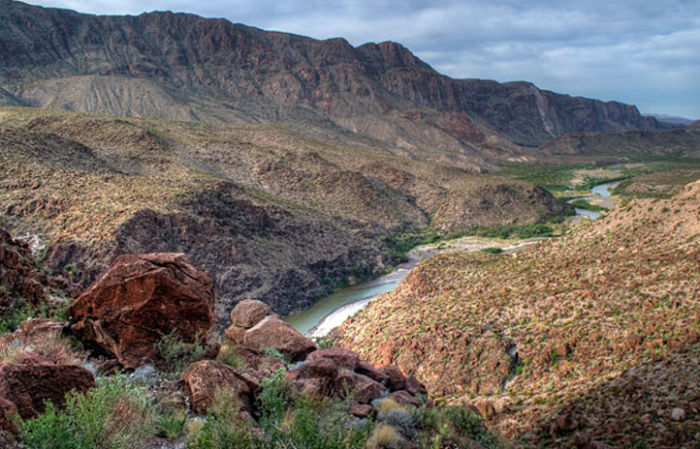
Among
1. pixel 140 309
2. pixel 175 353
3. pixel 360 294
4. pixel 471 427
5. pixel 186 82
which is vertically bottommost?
pixel 360 294

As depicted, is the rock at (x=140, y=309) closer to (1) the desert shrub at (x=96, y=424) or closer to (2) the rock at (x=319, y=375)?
(2) the rock at (x=319, y=375)

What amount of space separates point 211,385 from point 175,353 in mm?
1813

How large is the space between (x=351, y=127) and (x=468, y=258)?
15149cm

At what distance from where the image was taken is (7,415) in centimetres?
570

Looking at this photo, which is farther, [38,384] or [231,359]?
[231,359]

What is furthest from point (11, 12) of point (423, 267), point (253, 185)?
point (423, 267)

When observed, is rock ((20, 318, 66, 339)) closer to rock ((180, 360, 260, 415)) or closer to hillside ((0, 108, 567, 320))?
rock ((180, 360, 260, 415))

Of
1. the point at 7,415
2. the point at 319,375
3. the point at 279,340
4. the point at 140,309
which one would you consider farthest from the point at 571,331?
the point at 7,415

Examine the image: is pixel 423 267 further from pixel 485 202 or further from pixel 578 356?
pixel 485 202

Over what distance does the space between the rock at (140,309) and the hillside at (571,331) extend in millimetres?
10460

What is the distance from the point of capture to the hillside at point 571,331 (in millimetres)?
14453

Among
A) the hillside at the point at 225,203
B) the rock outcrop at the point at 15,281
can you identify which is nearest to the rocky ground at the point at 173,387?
the rock outcrop at the point at 15,281

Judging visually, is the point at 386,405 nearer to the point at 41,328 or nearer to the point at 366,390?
the point at 366,390

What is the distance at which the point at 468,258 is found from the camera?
1245 inches
